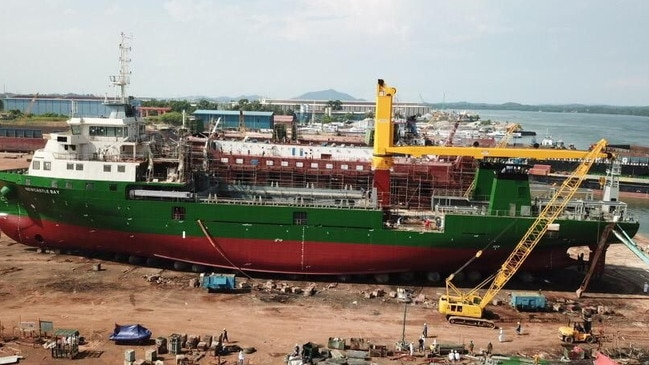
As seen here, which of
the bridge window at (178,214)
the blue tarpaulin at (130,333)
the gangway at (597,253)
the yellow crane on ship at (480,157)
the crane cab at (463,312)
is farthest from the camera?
the bridge window at (178,214)

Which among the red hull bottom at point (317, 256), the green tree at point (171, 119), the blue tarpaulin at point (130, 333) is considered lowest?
the blue tarpaulin at point (130, 333)

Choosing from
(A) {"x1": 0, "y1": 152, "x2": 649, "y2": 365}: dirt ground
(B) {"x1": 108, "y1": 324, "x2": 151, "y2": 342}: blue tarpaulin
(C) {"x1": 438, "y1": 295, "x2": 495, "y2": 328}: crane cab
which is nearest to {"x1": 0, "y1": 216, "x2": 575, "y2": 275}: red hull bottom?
(A) {"x1": 0, "y1": 152, "x2": 649, "y2": 365}: dirt ground

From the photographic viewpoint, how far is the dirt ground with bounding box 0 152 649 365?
1972 centimetres

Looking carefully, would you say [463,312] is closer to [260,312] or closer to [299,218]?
[260,312]

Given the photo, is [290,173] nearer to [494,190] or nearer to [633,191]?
[494,190]

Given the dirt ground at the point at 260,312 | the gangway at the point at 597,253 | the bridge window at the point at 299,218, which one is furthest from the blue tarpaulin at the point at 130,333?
the gangway at the point at 597,253

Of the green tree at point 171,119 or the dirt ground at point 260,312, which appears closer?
the dirt ground at point 260,312

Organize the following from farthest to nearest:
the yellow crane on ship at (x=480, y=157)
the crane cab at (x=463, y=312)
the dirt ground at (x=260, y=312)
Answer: the yellow crane on ship at (x=480, y=157)
the crane cab at (x=463, y=312)
the dirt ground at (x=260, y=312)

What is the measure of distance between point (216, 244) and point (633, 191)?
5383 cm

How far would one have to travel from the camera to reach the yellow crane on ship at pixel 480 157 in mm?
22469

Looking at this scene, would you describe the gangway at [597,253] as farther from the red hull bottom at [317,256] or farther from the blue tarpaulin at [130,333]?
the blue tarpaulin at [130,333]

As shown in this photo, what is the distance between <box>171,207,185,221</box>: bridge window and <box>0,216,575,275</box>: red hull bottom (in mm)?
989

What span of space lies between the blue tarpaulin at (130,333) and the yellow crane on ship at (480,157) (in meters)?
12.0

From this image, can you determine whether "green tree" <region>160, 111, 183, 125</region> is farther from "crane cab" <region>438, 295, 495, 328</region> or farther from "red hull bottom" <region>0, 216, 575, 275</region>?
"crane cab" <region>438, 295, 495, 328</region>
